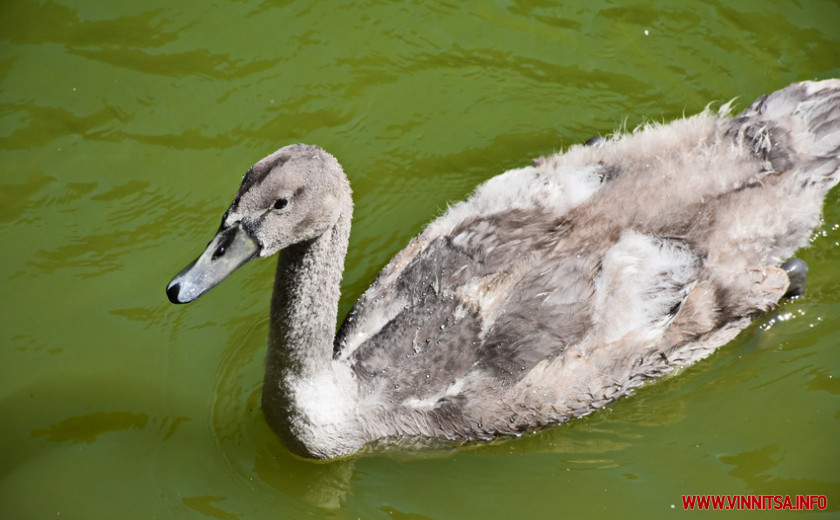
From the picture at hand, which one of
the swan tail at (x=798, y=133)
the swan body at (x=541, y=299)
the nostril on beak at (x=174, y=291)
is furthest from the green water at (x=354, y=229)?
the nostril on beak at (x=174, y=291)

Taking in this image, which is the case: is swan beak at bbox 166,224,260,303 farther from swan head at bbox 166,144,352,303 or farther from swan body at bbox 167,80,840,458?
swan body at bbox 167,80,840,458

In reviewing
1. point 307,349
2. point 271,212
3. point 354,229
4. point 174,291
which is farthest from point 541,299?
point 174,291

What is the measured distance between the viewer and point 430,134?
730cm

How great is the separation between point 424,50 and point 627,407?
330cm

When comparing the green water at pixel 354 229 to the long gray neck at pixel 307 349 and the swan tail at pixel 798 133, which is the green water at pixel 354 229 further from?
the swan tail at pixel 798 133

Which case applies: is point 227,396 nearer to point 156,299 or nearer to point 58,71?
point 156,299

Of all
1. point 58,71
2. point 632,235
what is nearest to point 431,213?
point 632,235

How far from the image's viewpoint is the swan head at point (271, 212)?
15.9 feet

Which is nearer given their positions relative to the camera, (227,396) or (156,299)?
(227,396)

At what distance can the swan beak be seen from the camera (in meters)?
4.93

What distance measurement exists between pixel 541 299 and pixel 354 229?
178 cm

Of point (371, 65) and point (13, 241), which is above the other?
point (371, 65)

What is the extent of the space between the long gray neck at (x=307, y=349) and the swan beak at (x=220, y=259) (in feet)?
0.95

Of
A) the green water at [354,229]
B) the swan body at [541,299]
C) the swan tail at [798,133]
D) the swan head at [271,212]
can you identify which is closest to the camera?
the swan head at [271,212]
